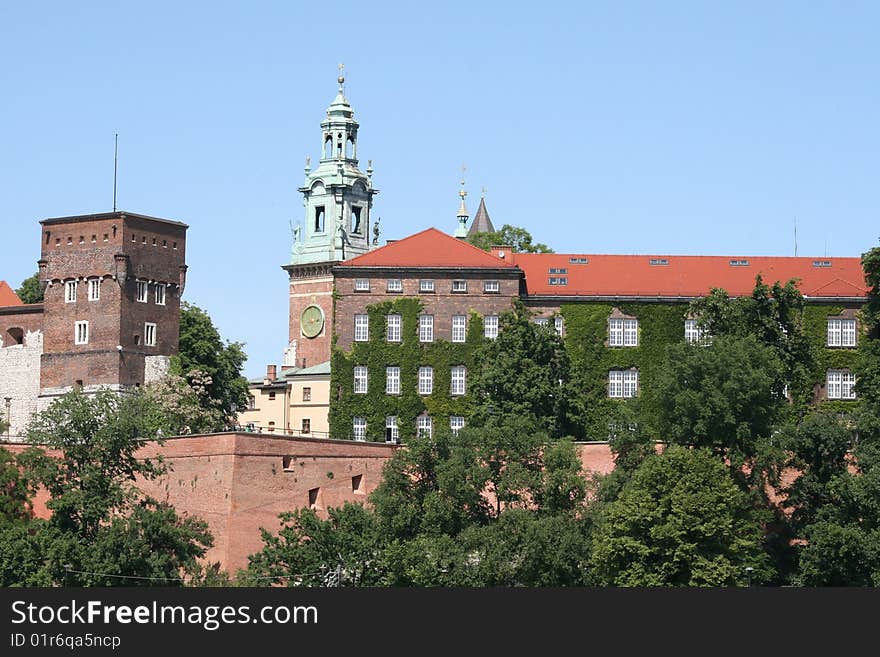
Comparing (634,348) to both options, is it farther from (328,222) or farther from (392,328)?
(328,222)

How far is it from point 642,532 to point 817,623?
22.8 m

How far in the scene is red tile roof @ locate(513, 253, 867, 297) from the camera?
306 feet

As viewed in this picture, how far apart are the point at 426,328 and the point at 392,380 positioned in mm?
2558

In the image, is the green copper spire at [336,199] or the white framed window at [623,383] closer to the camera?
the white framed window at [623,383]

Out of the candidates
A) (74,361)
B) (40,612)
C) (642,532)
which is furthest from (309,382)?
(40,612)

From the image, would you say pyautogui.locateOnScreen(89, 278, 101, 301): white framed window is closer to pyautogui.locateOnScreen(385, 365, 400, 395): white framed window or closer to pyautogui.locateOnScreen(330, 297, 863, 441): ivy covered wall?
pyautogui.locateOnScreen(330, 297, 863, 441): ivy covered wall

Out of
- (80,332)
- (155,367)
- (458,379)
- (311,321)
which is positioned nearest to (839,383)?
(458,379)

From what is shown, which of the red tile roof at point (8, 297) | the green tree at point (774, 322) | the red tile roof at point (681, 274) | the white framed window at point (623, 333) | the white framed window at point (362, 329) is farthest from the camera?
the red tile roof at point (8, 297)

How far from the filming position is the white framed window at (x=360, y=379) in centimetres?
9212

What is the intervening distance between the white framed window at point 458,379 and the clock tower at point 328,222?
33.6 meters

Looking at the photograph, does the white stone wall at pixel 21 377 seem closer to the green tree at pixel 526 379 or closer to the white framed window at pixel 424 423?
the white framed window at pixel 424 423

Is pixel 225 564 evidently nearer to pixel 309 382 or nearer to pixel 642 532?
pixel 642 532

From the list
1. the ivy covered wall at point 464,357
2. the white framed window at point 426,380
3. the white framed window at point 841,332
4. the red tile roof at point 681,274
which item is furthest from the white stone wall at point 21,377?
the white framed window at point 841,332

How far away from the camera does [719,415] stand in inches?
3140
